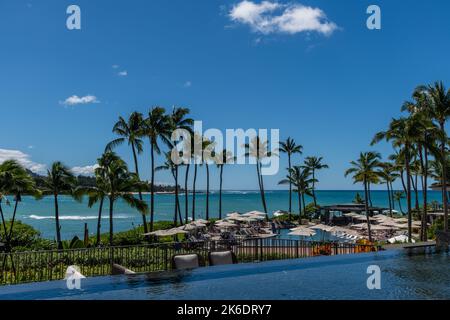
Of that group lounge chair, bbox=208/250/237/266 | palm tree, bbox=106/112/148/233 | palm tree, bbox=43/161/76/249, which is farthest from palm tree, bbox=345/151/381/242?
lounge chair, bbox=208/250/237/266

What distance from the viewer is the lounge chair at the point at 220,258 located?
1303 centimetres

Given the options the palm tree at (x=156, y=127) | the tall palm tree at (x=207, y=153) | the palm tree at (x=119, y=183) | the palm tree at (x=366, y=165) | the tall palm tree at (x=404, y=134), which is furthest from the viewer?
the tall palm tree at (x=207, y=153)

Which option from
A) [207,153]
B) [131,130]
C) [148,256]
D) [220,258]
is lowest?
[148,256]

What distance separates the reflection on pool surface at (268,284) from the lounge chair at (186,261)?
706mm

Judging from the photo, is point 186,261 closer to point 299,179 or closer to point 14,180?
point 14,180

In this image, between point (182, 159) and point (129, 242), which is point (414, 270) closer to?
point (129, 242)

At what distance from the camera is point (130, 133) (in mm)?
40688

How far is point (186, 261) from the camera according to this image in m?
12.5

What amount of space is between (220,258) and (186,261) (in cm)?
128

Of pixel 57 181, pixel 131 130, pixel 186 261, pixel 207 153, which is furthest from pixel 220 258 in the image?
pixel 207 153

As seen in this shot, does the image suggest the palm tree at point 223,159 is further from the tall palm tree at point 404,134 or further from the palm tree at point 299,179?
the tall palm tree at point 404,134

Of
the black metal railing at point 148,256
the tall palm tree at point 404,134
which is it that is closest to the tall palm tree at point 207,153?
the tall palm tree at point 404,134
